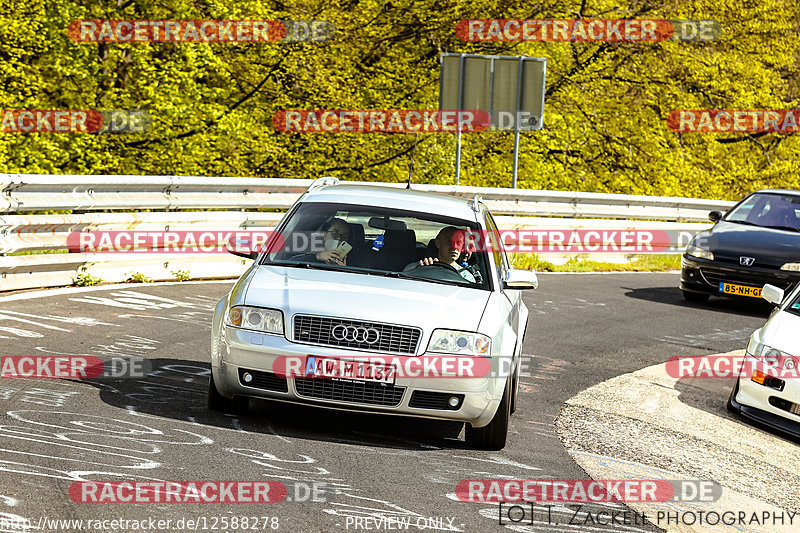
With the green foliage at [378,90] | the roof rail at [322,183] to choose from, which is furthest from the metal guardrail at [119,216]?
the green foliage at [378,90]

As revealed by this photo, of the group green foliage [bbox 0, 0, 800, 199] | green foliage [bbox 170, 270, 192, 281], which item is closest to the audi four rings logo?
green foliage [bbox 170, 270, 192, 281]

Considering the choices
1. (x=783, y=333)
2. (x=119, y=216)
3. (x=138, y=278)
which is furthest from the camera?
(x=138, y=278)

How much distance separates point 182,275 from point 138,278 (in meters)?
0.71

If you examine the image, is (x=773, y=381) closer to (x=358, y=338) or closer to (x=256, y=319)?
(x=358, y=338)

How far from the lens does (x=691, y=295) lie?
55.0ft

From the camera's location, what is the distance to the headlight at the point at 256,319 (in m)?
6.81

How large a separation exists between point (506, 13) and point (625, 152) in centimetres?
510

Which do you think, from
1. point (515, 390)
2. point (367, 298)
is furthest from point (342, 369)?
point (515, 390)

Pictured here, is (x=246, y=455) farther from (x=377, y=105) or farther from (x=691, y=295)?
(x=377, y=105)

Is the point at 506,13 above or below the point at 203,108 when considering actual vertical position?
above

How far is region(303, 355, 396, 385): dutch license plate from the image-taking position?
6664 mm

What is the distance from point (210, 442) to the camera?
251 inches

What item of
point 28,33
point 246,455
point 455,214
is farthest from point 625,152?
point 246,455

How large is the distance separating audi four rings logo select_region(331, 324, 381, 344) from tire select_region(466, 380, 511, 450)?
0.88 m
